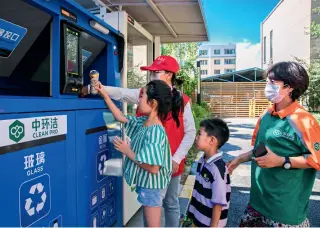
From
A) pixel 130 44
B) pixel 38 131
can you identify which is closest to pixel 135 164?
pixel 38 131

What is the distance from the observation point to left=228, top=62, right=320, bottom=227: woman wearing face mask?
5.49 ft

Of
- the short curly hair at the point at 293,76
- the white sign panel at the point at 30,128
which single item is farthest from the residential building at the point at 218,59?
the white sign panel at the point at 30,128

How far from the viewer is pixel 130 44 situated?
13.2 feet

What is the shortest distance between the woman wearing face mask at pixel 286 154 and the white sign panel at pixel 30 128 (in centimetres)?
119

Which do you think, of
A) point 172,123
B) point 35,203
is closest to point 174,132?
point 172,123

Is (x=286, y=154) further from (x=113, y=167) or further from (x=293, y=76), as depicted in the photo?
(x=113, y=167)

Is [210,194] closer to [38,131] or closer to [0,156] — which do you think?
[38,131]

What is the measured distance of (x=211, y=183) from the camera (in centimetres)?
186

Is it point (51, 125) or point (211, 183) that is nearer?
point (51, 125)

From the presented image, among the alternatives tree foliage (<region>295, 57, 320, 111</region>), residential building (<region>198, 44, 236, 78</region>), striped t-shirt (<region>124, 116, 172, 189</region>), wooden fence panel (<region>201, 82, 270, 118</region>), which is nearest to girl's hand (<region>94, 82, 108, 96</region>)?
striped t-shirt (<region>124, 116, 172, 189</region>)

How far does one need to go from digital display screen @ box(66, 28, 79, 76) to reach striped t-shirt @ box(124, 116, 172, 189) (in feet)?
2.04

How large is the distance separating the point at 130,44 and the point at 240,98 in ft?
60.6

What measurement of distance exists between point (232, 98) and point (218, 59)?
5587 cm

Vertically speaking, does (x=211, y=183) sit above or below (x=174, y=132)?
below
